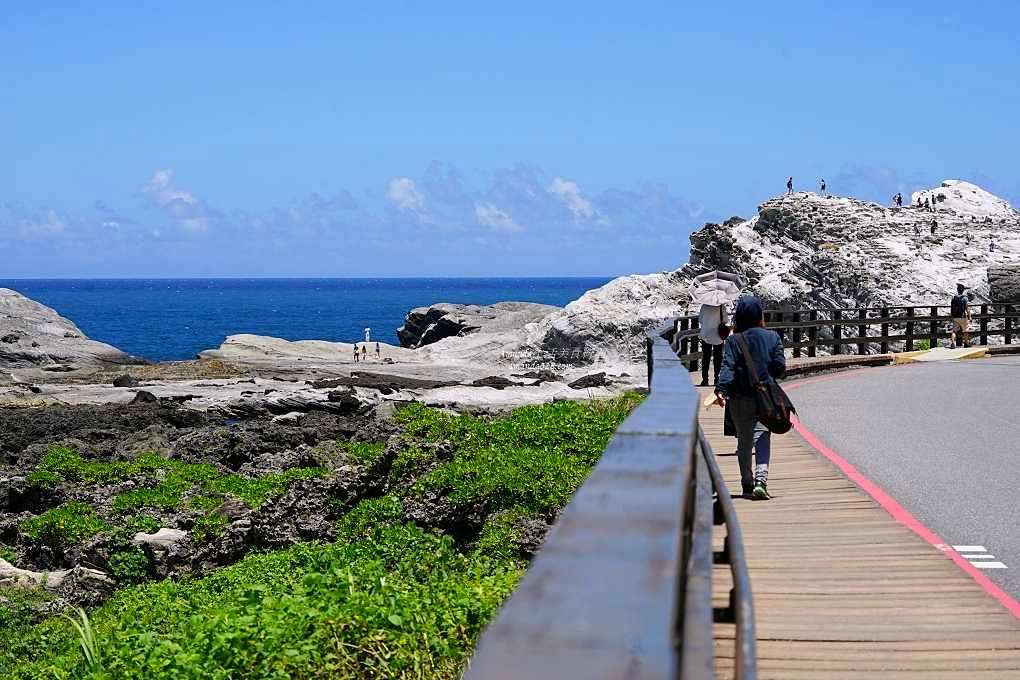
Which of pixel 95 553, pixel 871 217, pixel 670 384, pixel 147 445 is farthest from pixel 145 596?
pixel 871 217

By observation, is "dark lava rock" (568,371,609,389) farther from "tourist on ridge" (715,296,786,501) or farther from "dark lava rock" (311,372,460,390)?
"tourist on ridge" (715,296,786,501)

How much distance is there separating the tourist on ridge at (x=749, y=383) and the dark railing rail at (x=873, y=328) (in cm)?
1122

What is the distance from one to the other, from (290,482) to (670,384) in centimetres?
1149

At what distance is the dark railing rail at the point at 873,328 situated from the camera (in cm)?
2734

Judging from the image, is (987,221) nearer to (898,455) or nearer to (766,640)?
(898,455)

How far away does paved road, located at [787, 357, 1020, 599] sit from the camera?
31.8 ft

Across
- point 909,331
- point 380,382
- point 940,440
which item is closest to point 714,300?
point 940,440

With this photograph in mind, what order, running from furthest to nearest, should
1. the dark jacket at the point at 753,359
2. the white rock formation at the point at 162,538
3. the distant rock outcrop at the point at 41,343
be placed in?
the distant rock outcrop at the point at 41,343, the white rock formation at the point at 162,538, the dark jacket at the point at 753,359

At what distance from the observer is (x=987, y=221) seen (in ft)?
140

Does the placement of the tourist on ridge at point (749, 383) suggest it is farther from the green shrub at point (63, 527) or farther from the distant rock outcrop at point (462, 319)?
the distant rock outcrop at point (462, 319)

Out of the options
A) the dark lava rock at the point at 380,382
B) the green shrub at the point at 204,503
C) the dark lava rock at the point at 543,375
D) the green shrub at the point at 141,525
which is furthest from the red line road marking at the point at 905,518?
the dark lava rock at the point at 380,382

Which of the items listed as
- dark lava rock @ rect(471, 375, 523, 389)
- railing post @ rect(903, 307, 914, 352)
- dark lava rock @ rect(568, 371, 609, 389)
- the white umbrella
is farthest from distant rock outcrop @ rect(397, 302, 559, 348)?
the white umbrella

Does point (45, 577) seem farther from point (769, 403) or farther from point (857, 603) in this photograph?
point (857, 603)

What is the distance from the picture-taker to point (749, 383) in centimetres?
1073
